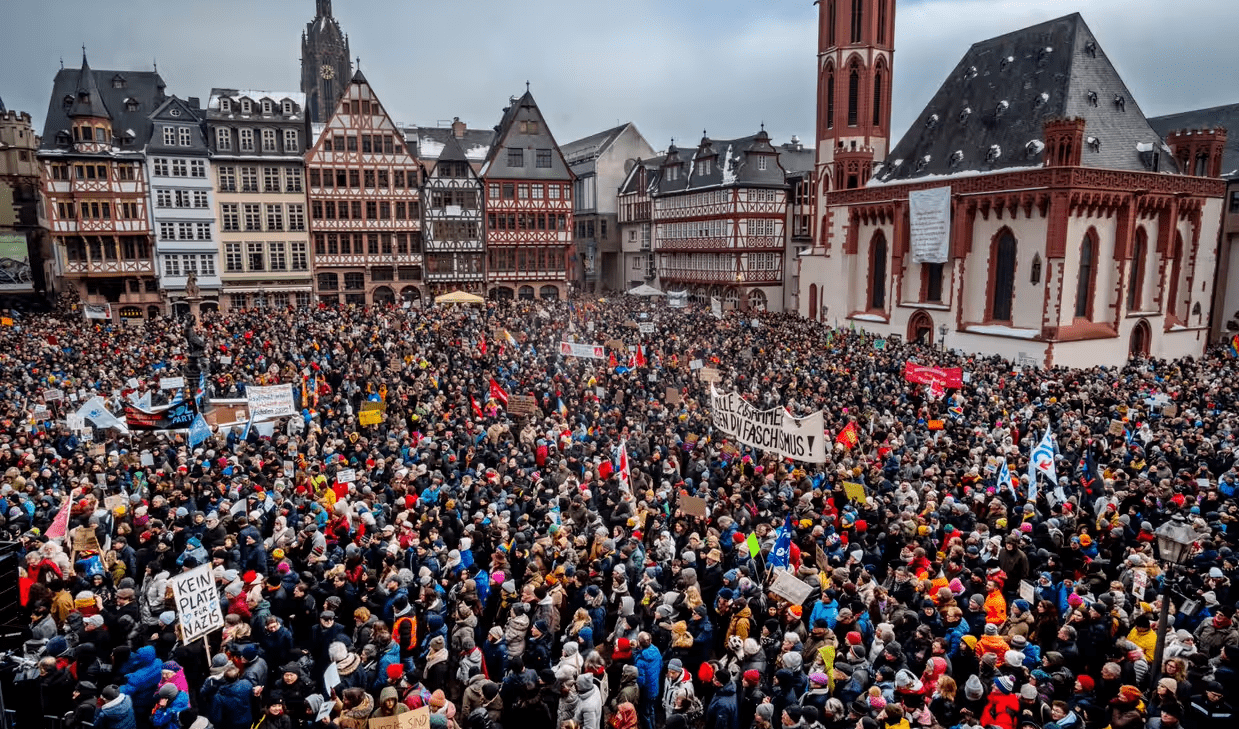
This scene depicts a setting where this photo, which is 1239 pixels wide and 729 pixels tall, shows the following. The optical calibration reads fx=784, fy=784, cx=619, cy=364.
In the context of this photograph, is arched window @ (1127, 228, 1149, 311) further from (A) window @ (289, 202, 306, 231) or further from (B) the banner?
(A) window @ (289, 202, 306, 231)

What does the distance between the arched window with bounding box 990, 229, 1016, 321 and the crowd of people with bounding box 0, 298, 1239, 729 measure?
12111mm

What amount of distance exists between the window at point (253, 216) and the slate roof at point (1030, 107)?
1495 inches

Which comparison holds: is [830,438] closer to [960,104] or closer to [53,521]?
[53,521]

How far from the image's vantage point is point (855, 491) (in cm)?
1448

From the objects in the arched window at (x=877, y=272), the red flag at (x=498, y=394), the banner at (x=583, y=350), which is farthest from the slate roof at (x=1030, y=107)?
the red flag at (x=498, y=394)

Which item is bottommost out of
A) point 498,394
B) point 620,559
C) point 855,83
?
point 620,559

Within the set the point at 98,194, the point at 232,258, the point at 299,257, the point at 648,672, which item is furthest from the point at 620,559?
the point at 98,194

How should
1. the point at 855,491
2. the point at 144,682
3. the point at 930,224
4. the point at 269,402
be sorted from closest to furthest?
the point at 144,682 < the point at 855,491 < the point at 269,402 < the point at 930,224

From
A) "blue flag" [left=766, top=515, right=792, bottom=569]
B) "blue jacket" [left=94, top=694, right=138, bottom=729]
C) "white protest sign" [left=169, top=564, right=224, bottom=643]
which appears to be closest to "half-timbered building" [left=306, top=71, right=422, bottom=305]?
"white protest sign" [left=169, top=564, right=224, bottom=643]

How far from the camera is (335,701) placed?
7477 mm

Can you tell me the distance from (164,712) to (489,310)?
34908mm

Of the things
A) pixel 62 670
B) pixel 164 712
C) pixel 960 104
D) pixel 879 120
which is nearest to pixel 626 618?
pixel 164 712

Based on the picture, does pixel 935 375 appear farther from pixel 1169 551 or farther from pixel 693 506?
pixel 1169 551

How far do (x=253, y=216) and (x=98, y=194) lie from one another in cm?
812
